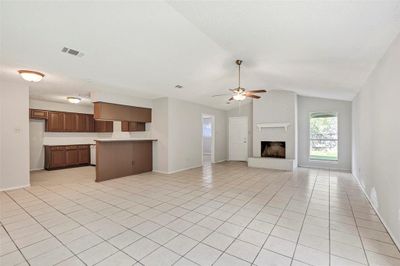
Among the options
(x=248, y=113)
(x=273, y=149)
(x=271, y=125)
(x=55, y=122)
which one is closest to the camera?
(x=55, y=122)

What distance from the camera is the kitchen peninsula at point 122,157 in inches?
197

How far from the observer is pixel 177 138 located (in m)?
6.22

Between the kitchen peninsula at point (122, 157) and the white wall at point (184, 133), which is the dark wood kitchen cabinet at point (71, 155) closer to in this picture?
the kitchen peninsula at point (122, 157)

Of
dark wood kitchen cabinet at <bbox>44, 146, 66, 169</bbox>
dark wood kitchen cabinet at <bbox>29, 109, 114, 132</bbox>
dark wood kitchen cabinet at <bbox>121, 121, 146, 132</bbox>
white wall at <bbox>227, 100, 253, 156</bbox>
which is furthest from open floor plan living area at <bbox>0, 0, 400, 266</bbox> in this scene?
white wall at <bbox>227, 100, 253, 156</bbox>

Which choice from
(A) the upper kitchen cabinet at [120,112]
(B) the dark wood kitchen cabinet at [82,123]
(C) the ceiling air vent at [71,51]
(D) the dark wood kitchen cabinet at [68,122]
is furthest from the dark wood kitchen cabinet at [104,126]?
(C) the ceiling air vent at [71,51]

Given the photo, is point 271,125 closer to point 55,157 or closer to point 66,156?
point 66,156

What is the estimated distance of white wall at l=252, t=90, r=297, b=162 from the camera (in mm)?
6641

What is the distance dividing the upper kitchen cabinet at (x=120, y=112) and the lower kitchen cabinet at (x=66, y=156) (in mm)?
2783

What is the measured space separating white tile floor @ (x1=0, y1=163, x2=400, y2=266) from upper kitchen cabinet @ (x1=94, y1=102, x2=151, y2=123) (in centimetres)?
197

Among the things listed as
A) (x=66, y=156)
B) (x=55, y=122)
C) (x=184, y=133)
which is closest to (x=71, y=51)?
(x=184, y=133)

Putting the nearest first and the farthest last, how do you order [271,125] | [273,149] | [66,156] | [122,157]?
[122,157]
[66,156]
[271,125]
[273,149]

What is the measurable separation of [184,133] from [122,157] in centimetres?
213

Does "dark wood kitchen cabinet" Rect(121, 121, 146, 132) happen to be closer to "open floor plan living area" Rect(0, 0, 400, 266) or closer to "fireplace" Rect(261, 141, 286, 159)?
"open floor plan living area" Rect(0, 0, 400, 266)

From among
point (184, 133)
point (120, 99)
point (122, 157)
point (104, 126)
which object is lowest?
point (122, 157)
